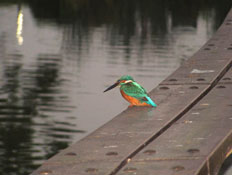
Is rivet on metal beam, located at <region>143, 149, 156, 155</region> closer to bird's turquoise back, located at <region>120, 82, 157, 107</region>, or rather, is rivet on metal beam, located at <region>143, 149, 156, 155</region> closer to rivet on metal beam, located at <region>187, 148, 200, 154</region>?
rivet on metal beam, located at <region>187, 148, 200, 154</region>

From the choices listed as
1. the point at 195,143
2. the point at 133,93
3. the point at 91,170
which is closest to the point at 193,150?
the point at 195,143

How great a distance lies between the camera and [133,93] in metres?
6.07

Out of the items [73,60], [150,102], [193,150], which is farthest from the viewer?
[73,60]

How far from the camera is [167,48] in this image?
27.5m

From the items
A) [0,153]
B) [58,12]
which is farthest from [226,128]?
[58,12]

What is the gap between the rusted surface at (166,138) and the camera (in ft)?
13.4

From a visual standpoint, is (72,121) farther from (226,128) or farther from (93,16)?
(93,16)

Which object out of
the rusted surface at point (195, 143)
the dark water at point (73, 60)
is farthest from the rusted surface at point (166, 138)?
the dark water at point (73, 60)

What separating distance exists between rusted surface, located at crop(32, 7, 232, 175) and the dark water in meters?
6.24

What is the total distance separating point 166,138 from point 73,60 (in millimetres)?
20005

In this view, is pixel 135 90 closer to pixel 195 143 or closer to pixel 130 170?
pixel 195 143

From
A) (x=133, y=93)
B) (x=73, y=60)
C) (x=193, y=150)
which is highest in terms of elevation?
(x=193, y=150)

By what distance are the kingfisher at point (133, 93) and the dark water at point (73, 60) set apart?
580 cm

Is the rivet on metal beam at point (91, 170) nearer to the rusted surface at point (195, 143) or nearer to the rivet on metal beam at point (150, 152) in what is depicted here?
the rusted surface at point (195, 143)
